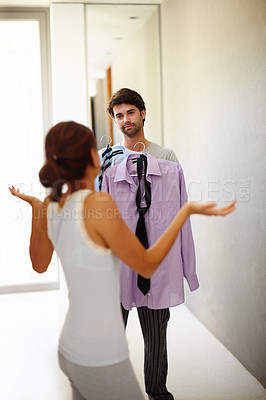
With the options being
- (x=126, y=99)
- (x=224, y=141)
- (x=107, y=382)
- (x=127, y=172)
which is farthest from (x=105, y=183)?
(x=107, y=382)

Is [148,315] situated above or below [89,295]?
below

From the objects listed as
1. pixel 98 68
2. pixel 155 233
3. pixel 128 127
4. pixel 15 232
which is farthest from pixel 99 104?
pixel 155 233

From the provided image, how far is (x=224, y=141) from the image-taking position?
2861mm

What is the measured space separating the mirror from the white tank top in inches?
78.7

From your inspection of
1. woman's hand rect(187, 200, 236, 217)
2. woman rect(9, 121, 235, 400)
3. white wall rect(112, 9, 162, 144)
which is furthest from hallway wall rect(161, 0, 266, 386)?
woman rect(9, 121, 235, 400)

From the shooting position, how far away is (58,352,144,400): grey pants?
1290 mm

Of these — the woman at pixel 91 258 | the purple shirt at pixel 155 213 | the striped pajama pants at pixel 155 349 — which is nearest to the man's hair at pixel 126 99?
the purple shirt at pixel 155 213

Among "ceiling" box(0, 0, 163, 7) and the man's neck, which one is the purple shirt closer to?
the man's neck

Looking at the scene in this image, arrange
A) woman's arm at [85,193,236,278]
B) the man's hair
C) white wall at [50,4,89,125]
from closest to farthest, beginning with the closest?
woman's arm at [85,193,236,278], the man's hair, white wall at [50,4,89,125]

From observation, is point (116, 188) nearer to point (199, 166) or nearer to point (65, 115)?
point (199, 166)

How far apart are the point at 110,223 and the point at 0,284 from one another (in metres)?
3.47

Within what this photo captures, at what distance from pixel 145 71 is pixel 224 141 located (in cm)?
101

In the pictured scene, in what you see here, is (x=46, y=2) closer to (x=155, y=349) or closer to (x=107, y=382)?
(x=155, y=349)

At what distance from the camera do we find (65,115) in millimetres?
4121
